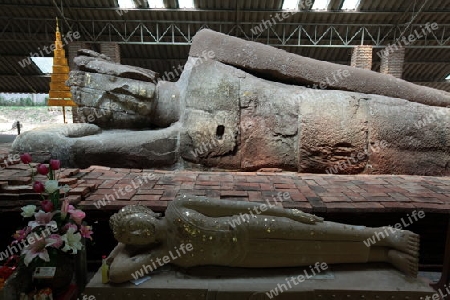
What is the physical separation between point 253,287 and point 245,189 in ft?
3.45

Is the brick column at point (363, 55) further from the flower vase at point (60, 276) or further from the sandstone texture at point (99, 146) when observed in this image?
the flower vase at point (60, 276)

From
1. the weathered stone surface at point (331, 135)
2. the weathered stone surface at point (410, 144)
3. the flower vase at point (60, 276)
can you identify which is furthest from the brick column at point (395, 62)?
the flower vase at point (60, 276)

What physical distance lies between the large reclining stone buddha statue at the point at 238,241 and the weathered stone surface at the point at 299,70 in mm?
2228

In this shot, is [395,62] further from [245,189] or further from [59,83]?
[59,83]

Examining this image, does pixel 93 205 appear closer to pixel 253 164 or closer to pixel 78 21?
pixel 253 164

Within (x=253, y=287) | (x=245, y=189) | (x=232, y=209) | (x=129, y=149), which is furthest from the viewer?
(x=129, y=149)

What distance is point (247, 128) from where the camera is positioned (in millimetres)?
3248

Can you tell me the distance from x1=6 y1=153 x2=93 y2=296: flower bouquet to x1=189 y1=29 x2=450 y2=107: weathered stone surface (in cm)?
232

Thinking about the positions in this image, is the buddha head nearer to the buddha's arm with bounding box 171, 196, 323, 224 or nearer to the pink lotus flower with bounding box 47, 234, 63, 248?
the buddha's arm with bounding box 171, 196, 323, 224

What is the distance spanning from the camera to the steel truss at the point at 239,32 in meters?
6.95

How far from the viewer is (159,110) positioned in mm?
3482

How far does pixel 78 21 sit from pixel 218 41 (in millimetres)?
4811

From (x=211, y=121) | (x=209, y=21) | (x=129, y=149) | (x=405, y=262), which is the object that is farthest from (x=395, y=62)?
(x=405, y=262)

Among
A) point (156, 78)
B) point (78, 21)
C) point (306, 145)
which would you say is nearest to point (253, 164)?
point (306, 145)
